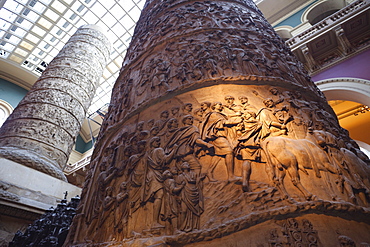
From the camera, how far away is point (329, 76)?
7090 millimetres

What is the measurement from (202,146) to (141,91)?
1.14 meters

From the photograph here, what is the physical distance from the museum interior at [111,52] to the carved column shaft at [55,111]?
1.43 ft

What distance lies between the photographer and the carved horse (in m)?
1.43

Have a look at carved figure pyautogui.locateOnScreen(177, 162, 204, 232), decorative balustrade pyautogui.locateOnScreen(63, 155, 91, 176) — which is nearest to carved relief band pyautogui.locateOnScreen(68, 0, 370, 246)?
carved figure pyautogui.locateOnScreen(177, 162, 204, 232)

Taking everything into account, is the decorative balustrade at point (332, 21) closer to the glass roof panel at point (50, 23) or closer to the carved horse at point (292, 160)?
the carved horse at point (292, 160)

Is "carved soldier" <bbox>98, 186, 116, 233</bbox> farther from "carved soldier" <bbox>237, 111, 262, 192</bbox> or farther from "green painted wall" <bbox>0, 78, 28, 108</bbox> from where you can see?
"green painted wall" <bbox>0, 78, 28, 108</bbox>

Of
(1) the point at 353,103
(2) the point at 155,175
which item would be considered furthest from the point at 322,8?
(2) the point at 155,175

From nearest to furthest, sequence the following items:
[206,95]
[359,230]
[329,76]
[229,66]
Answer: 1. [359,230]
2. [206,95]
3. [229,66]
4. [329,76]

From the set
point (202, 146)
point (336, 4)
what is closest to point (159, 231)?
point (202, 146)

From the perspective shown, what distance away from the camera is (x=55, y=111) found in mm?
6309

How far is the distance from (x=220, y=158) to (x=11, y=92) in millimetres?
18724

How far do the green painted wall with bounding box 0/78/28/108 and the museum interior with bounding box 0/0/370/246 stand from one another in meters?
0.06

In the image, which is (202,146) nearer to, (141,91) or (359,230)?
(359,230)

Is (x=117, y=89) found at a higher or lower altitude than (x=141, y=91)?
higher
